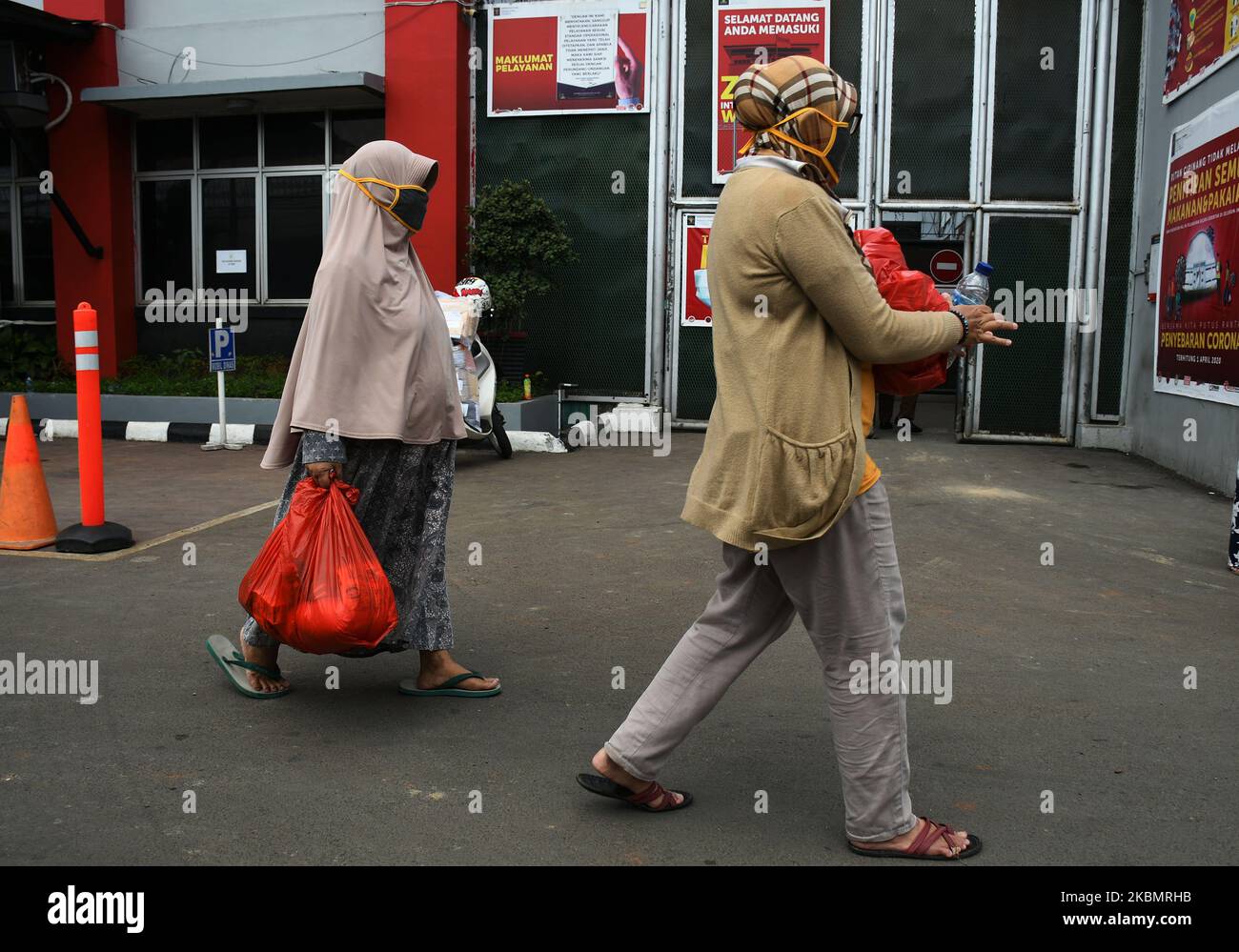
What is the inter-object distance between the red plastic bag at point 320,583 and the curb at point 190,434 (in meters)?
7.25

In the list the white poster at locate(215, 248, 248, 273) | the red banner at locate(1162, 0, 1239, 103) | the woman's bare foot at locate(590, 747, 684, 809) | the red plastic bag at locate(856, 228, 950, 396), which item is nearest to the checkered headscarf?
the red plastic bag at locate(856, 228, 950, 396)

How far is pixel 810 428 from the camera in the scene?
2.78 metres

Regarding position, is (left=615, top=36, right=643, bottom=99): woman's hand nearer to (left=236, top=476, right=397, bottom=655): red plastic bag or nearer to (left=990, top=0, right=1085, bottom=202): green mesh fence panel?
(left=990, top=0, right=1085, bottom=202): green mesh fence panel

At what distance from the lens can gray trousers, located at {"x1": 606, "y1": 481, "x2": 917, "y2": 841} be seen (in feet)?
9.55

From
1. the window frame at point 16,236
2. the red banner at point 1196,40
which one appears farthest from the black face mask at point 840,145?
the window frame at point 16,236

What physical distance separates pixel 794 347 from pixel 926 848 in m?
1.33

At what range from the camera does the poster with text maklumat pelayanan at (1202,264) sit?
29.4 ft

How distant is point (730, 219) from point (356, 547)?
1732mm

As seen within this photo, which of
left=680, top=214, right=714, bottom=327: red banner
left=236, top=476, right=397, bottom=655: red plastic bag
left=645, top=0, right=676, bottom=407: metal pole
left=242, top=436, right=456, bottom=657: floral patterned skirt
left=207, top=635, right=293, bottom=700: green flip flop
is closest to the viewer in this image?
left=236, top=476, right=397, bottom=655: red plastic bag

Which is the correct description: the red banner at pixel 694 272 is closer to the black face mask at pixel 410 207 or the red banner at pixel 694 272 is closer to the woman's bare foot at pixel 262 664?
the black face mask at pixel 410 207

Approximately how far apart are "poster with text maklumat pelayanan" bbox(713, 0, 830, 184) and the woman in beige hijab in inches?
347

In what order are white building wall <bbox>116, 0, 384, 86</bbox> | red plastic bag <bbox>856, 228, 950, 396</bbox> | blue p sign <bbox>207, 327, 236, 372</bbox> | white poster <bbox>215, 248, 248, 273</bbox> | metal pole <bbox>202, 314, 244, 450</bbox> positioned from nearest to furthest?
1. red plastic bag <bbox>856, 228, 950, 396</bbox>
2. blue p sign <bbox>207, 327, 236, 372</bbox>
3. metal pole <bbox>202, 314, 244, 450</bbox>
4. white building wall <bbox>116, 0, 384, 86</bbox>
5. white poster <bbox>215, 248, 248, 273</bbox>

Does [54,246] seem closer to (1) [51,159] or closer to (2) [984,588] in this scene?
(1) [51,159]

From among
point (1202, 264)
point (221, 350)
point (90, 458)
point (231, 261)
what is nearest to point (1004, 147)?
point (1202, 264)
